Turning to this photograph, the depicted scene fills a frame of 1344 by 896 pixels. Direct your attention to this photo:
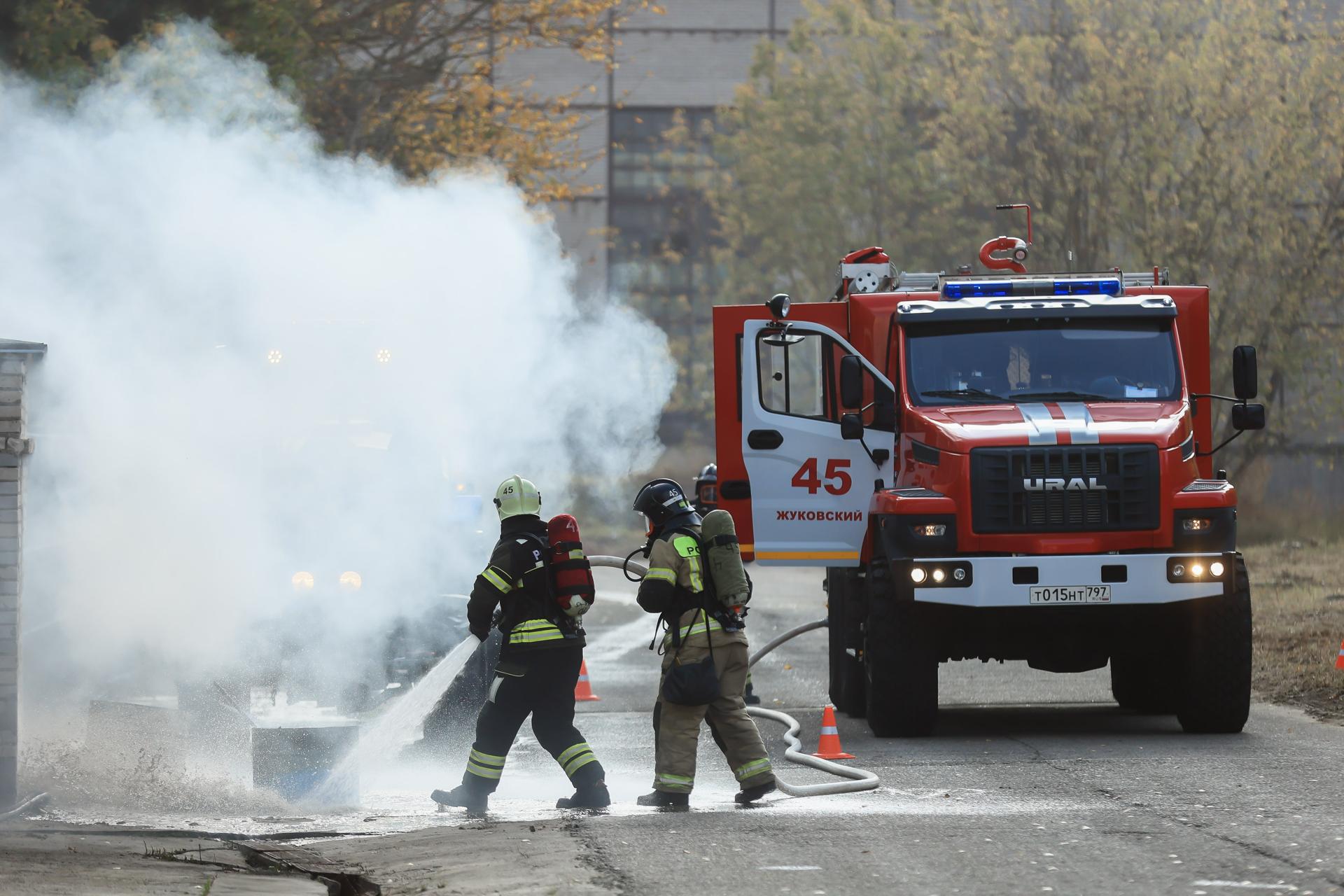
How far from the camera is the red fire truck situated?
12320mm

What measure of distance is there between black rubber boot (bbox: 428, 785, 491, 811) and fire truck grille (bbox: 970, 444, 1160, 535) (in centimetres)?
385

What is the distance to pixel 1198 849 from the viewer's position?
821cm

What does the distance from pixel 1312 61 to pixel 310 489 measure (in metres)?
20.3

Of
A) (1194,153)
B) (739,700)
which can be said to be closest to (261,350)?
(739,700)

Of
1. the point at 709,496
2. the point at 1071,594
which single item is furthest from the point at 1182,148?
the point at 1071,594

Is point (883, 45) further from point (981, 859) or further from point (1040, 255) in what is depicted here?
point (981, 859)

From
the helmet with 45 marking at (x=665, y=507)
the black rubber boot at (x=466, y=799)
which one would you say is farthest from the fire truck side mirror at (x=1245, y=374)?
the black rubber boot at (x=466, y=799)

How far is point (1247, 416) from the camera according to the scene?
1311 cm

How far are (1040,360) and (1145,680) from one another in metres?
2.48

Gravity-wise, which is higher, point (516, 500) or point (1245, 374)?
point (1245, 374)

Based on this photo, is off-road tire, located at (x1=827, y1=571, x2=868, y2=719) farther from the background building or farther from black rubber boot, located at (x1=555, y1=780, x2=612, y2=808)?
the background building

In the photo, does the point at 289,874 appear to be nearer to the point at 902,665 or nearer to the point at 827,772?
the point at 827,772

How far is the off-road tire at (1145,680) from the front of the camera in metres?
13.0

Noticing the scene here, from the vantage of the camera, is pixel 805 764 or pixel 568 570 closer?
pixel 568 570
